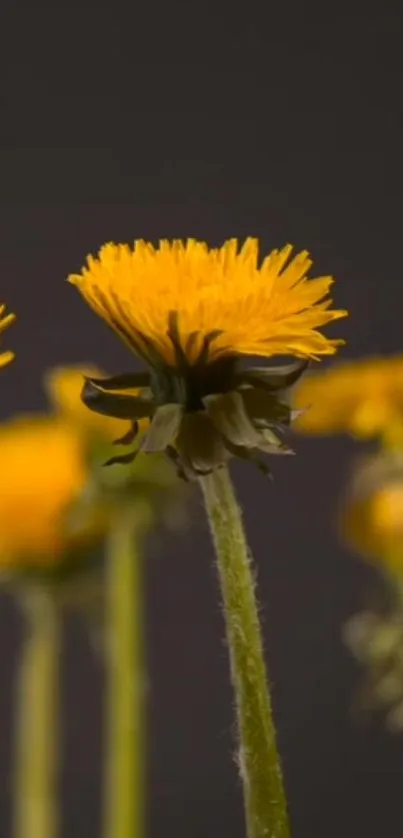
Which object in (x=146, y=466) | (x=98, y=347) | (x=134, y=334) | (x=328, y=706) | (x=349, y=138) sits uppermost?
(x=349, y=138)

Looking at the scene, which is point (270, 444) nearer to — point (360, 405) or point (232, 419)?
point (232, 419)

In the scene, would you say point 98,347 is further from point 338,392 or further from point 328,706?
point 338,392

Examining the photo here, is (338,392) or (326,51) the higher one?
(326,51)

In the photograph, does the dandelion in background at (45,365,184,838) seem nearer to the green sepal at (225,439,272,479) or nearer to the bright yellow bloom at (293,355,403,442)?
the bright yellow bloom at (293,355,403,442)

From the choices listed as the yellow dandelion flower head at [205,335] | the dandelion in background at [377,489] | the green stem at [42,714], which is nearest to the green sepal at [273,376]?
the yellow dandelion flower head at [205,335]

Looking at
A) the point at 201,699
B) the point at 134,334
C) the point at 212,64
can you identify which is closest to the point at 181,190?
the point at 212,64

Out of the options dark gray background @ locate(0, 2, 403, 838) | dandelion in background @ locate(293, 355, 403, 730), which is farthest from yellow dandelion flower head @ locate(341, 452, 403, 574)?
dark gray background @ locate(0, 2, 403, 838)

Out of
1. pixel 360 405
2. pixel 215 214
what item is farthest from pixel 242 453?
pixel 215 214
